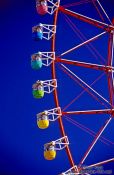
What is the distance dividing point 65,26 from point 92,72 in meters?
1.17

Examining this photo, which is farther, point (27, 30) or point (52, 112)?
point (27, 30)

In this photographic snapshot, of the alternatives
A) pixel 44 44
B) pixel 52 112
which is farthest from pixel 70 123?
pixel 52 112

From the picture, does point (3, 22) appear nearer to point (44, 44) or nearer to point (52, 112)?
point (44, 44)

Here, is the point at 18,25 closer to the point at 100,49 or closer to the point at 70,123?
the point at 100,49

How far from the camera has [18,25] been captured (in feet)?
30.3

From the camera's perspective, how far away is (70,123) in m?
9.61

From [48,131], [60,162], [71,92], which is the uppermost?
[71,92]

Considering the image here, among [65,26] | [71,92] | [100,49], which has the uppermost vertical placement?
[65,26]

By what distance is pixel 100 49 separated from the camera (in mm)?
9406

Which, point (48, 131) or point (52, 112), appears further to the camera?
point (48, 131)

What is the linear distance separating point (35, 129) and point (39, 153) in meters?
0.54

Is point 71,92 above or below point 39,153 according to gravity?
above

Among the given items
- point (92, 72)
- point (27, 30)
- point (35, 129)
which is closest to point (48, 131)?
point (35, 129)

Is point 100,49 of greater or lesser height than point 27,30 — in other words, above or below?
below
